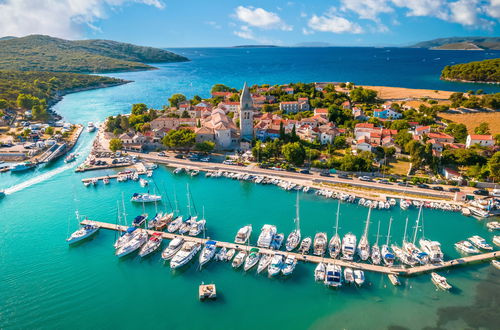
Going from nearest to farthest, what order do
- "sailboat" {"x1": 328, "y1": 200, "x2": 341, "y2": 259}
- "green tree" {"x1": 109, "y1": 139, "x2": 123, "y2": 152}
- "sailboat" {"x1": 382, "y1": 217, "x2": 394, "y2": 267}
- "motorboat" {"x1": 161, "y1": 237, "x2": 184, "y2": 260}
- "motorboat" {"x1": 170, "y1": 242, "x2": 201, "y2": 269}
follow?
"sailboat" {"x1": 382, "y1": 217, "x2": 394, "y2": 267}
"motorboat" {"x1": 170, "y1": 242, "x2": 201, "y2": 269}
"sailboat" {"x1": 328, "y1": 200, "x2": 341, "y2": 259}
"motorboat" {"x1": 161, "y1": 237, "x2": 184, "y2": 260}
"green tree" {"x1": 109, "y1": 139, "x2": 123, "y2": 152}

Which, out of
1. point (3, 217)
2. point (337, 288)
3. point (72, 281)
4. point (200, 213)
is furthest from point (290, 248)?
point (3, 217)

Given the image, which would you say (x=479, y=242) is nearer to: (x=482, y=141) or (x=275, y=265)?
(x=275, y=265)

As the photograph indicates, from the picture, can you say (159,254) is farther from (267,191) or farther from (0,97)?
(0,97)

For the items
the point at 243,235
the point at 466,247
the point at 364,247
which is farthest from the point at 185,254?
the point at 466,247

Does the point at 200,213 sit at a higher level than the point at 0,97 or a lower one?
lower

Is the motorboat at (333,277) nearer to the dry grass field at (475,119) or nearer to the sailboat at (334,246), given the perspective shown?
the sailboat at (334,246)

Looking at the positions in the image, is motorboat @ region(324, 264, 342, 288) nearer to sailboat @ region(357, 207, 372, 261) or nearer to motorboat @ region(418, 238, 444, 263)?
sailboat @ region(357, 207, 372, 261)

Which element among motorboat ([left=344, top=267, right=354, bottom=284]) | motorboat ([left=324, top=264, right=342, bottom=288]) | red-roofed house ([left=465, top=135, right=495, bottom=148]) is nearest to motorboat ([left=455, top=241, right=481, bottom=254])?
motorboat ([left=344, top=267, right=354, bottom=284])
